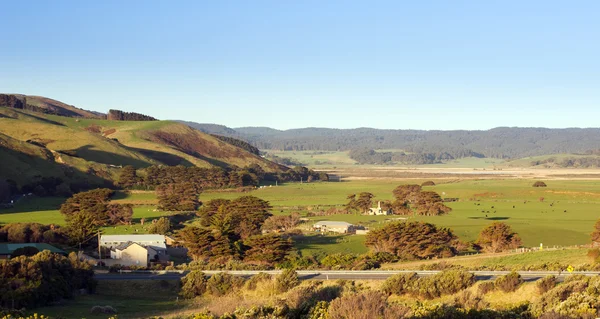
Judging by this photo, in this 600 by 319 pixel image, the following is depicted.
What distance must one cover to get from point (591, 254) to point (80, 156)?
11765 centimetres

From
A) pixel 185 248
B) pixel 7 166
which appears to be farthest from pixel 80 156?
pixel 185 248

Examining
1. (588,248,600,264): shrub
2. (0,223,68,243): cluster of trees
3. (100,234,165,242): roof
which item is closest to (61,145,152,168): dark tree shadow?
(0,223,68,243): cluster of trees

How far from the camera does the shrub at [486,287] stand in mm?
28856

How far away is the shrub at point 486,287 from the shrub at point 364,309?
11.9m

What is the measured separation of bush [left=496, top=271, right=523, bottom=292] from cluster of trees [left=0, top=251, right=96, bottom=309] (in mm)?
18606

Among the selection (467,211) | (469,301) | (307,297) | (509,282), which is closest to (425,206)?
(467,211)

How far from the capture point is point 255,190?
125 meters

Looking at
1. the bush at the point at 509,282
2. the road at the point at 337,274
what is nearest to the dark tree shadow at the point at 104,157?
the road at the point at 337,274

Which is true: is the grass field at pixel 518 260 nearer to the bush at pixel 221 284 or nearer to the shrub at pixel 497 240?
A: the shrub at pixel 497 240

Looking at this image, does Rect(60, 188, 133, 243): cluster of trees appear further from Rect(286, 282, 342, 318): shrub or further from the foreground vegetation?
Rect(286, 282, 342, 318): shrub

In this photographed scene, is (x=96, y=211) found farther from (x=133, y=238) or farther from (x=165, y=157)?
(x=165, y=157)

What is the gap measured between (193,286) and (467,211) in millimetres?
56833

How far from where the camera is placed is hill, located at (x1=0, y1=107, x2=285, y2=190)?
114856 millimetres

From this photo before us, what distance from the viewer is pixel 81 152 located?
14588 centimetres
